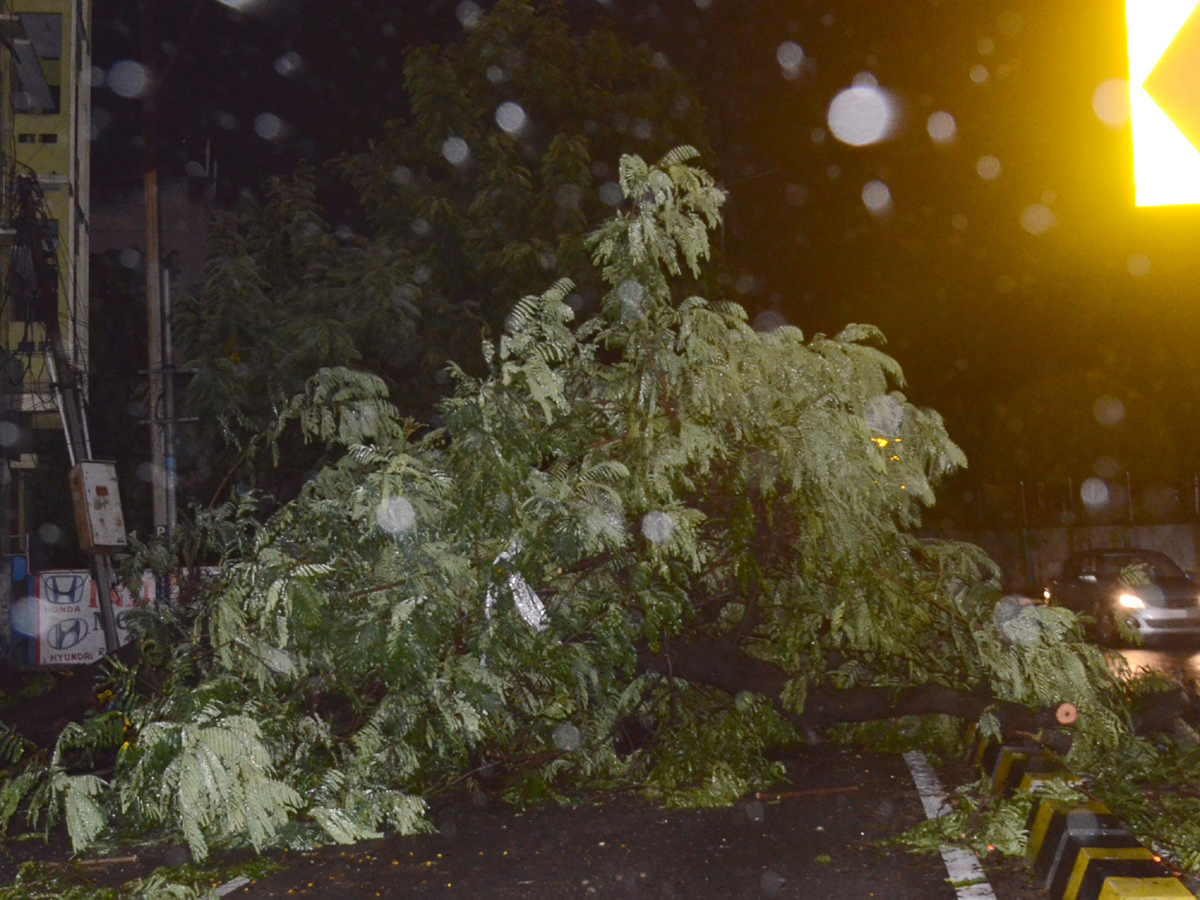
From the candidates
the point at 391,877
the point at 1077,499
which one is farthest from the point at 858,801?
the point at 1077,499

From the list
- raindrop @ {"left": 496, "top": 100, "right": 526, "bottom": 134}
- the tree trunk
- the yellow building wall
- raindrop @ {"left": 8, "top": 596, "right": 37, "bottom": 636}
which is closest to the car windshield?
the tree trunk

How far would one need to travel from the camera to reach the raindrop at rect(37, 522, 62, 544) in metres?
27.6

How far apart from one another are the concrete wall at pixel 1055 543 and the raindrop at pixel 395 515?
2062 centimetres

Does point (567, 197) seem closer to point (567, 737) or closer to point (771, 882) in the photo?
point (567, 737)

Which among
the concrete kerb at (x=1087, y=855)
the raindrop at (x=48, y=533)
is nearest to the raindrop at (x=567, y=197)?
the concrete kerb at (x=1087, y=855)

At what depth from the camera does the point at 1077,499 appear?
30.1m

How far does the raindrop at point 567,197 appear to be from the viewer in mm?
14711

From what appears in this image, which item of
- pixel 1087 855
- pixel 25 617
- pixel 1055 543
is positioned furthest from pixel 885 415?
Result: pixel 1055 543

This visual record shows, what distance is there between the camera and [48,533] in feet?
90.6

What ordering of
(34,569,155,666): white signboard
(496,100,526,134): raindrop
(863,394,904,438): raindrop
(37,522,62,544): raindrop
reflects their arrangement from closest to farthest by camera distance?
(863,394,904,438): raindrop → (496,100,526,134): raindrop → (34,569,155,666): white signboard → (37,522,62,544): raindrop

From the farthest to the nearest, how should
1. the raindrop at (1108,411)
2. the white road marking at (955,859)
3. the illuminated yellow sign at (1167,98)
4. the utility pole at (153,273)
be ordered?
1. the raindrop at (1108,411)
2. the utility pole at (153,273)
3. the white road marking at (955,859)
4. the illuminated yellow sign at (1167,98)

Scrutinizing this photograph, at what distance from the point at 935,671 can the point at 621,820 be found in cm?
261

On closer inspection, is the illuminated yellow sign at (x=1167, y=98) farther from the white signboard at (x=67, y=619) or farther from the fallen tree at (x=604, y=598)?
the white signboard at (x=67, y=619)

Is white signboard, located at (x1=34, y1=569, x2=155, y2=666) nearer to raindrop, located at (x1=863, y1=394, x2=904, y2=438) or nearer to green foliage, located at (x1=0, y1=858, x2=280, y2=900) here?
green foliage, located at (x1=0, y1=858, x2=280, y2=900)
